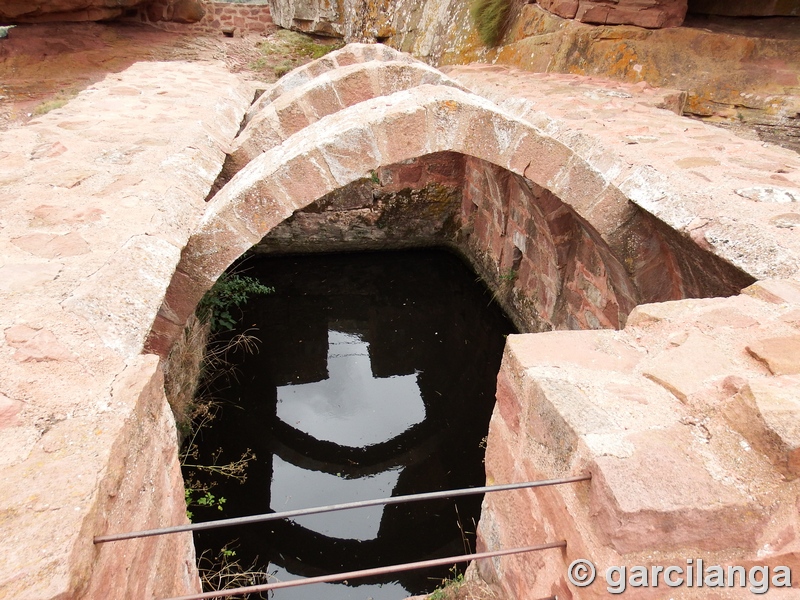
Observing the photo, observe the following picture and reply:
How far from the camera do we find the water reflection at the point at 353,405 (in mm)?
4457

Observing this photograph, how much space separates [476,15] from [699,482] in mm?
6894

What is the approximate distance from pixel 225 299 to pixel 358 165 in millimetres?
3504

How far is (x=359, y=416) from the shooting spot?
466cm

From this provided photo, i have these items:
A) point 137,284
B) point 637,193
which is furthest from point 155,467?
point 637,193

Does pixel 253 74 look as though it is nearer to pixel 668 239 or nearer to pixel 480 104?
pixel 480 104

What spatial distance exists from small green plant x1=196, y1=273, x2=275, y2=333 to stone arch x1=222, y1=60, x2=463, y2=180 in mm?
1753

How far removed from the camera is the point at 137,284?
1.92m

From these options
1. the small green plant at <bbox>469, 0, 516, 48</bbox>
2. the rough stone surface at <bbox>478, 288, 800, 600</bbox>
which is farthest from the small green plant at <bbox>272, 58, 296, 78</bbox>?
the rough stone surface at <bbox>478, 288, 800, 600</bbox>

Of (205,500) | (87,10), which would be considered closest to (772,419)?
(205,500)

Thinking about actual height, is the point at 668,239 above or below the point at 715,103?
below

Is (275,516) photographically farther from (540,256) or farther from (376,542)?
(540,256)

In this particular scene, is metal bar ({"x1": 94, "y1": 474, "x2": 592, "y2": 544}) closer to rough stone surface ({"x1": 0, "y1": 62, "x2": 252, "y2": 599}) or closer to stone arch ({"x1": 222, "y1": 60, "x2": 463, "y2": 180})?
rough stone surface ({"x1": 0, "y1": 62, "x2": 252, "y2": 599})

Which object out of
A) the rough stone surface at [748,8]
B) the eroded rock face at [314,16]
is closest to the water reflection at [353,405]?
the rough stone surface at [748,8]

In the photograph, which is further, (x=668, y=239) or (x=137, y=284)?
(x=668, y=239)
